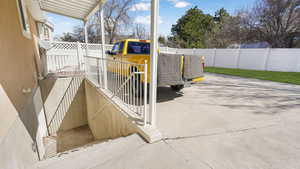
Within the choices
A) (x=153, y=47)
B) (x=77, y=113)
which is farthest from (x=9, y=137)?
(x=77, y=113)

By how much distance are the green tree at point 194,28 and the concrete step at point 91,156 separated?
814 inches

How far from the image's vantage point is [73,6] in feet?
15.7

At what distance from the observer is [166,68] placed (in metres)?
3.21

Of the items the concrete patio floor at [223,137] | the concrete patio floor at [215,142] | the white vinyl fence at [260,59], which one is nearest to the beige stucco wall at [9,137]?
the concrete patio floor at [215,142]

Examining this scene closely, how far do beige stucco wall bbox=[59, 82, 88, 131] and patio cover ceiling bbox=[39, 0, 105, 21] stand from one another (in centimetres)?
298

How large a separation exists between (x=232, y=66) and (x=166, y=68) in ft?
35.6

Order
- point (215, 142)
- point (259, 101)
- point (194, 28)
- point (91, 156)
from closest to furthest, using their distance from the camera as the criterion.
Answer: point (91, 156)
point (215, 142)
point (259, 101)
point (194, 28)

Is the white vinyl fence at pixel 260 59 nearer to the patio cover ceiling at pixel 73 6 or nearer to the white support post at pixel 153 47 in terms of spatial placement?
the patio cover ceiling at pixel 73 6

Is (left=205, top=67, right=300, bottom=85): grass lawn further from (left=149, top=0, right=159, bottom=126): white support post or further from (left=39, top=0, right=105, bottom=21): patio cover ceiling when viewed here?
(left=39, top=0, right=105, bottom=21): patio cover ceiling

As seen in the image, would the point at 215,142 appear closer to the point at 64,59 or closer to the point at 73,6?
the point at 73,6

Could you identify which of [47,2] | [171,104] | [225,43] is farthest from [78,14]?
[225,43]

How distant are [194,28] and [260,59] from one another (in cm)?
1304

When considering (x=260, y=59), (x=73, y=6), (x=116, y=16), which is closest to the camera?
(x=73, y=6)

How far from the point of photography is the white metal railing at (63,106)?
5.56m
